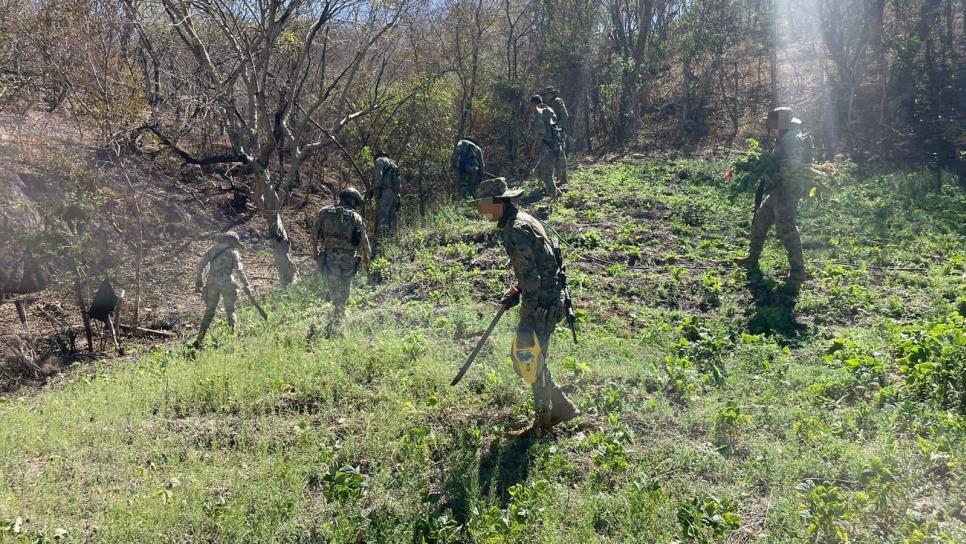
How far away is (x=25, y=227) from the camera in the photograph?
13.5 metres

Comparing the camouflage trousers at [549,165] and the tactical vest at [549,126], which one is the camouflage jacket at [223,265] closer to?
the camouflage trousers at [549,165]

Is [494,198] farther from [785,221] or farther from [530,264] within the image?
[785,221]

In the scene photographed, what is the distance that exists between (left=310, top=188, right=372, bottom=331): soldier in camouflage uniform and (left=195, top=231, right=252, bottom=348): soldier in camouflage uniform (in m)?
1.19

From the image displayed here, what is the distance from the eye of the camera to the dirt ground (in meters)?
10.5

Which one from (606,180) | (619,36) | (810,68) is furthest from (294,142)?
(810,68)

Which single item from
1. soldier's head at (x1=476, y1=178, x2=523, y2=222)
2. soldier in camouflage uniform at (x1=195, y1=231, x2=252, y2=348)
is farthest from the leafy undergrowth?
soldier's head at (x1=476, y1=178, x2=523, y2=222)

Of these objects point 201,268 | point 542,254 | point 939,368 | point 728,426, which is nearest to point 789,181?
point 939,368

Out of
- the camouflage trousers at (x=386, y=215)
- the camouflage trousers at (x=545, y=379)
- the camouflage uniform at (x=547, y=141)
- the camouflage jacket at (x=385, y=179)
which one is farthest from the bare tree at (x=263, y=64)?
the camouflage trousers at (x=545, y=379)

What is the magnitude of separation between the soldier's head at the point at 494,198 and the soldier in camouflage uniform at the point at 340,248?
4.39m

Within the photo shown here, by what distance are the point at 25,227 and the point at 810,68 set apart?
22844mm

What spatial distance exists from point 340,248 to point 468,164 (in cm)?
631

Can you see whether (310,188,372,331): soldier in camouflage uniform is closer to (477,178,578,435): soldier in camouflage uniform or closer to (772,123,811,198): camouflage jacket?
(477,178,578,435): soldier in camouflage uniform

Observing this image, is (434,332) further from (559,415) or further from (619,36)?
(619,36)

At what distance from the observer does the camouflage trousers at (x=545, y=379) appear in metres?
4.65
